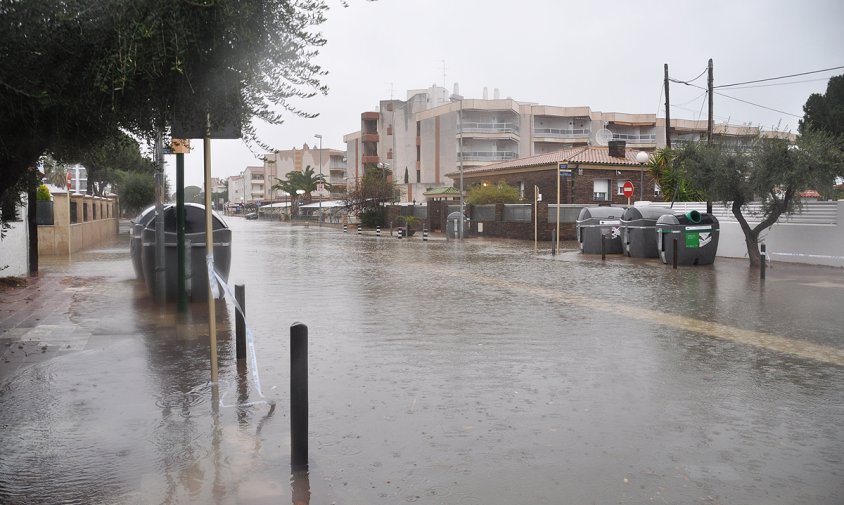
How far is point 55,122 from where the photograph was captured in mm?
5750

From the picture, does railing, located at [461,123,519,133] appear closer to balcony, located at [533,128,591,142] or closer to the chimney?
balcony, located at [533,128,591,142]

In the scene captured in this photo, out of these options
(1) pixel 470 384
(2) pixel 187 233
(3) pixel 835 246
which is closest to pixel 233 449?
(1) pixel 470 384

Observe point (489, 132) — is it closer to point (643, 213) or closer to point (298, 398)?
point (643, 213)

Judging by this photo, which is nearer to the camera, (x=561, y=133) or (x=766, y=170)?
(x=766, y=170)

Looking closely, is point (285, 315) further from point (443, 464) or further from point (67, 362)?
point (443, 464)

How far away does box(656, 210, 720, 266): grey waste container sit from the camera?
21406mm

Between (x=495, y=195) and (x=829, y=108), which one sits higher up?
(x=829, y=108)

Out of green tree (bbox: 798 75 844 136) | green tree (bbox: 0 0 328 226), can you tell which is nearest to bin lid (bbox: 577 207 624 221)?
green tree (bbox: 0 0 328 226)

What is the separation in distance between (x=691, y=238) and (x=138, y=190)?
4835 cm

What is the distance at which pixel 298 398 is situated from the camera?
16.1 feet

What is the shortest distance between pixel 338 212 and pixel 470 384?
72.9m

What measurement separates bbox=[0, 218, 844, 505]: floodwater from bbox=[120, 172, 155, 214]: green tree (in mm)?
49682

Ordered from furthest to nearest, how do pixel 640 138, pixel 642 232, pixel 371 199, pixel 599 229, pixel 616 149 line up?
pixel 640 138, pixel 371 199, pixel 616 149, pixel 599 229, pixel 642 232

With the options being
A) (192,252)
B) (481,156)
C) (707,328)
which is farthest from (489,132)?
(707,328)
